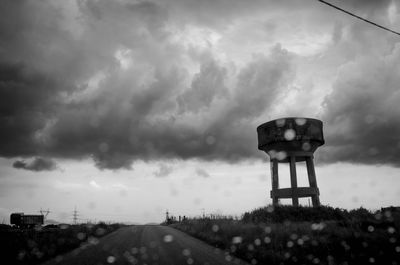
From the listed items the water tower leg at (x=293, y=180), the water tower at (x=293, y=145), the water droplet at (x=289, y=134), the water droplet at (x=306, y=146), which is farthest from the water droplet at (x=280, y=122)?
the water tower leg at (x=293, y=180)

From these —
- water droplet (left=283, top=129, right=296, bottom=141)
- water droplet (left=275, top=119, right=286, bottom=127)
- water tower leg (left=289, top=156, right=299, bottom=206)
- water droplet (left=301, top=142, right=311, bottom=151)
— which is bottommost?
water tower leg (left=289, top=156, right=299, bottom=206)

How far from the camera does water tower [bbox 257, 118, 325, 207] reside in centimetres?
2984

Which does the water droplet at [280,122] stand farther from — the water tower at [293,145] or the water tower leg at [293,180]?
the water tower leg at [293,180]

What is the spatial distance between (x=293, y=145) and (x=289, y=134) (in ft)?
3.59

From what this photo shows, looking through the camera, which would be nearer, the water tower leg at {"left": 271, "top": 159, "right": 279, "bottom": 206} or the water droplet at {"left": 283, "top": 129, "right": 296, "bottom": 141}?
the water droplet at {"left": 283, "top": 129, "right": 296, "bottom": 141}

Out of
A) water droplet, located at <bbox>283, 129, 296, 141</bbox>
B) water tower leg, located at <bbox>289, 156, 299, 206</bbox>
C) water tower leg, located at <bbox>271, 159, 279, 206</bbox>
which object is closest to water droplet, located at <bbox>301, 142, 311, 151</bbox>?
water tower leg, located at <bbox>289, 156, 299, 206</bbox>

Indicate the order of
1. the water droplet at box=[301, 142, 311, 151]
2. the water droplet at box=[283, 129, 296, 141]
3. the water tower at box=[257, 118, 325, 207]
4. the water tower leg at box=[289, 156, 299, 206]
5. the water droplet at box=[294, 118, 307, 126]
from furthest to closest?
the water droplet at box=[301, 142, 311, 151], the water droplet at box=[294, 118, 307, 126], the water tower leg at box=[289, 156, 299, 206], the water tower at box=[257, 118, 325, 207], the water droplet at box=[283, 129, 296, 141]

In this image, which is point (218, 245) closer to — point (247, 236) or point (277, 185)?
point (247, 236)

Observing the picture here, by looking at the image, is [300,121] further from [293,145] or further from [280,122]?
[293,145]

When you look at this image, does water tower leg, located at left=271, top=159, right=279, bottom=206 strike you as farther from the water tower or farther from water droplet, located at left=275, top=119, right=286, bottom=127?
water droplet, located at left=275, top=119, right=286, bottom=127

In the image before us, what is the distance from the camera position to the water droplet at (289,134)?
29.6 meters

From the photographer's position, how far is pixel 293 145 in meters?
29.9

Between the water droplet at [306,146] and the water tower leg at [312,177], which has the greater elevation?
the water droplet at [306,146]

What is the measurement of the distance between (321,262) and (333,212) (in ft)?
85.0
